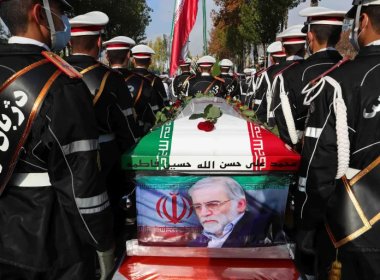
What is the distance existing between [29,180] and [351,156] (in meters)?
1.62

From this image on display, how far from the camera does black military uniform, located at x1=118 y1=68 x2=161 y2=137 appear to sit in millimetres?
5311

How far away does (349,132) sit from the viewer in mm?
1978

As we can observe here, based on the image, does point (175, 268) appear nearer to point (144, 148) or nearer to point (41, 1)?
point (144, 148)

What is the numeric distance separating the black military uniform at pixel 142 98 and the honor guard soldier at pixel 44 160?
3.21 meters

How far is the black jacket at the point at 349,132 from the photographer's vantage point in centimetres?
191

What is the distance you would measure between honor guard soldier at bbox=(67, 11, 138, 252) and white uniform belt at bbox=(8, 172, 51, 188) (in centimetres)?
141

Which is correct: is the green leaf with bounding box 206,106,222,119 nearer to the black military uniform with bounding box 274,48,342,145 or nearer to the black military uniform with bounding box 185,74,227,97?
the black military uniform with bounding box 274,48,342,145

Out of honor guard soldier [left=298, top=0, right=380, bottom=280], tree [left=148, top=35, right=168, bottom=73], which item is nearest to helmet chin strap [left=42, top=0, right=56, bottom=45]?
honor guard soldier [left=298, top=0, right=380, bottom=280]

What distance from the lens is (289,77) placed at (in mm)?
3818

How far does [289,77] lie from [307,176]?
1.90 metres

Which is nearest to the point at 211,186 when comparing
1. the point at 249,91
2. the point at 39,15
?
the point at 39,15

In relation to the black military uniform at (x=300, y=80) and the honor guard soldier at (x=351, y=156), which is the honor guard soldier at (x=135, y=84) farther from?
the honor guard soldier at (x=351, y=156)

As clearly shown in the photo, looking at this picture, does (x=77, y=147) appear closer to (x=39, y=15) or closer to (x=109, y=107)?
(x=39, y=15)

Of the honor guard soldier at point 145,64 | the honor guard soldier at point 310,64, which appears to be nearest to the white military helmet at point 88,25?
the honor guard soldier at point 310,64
